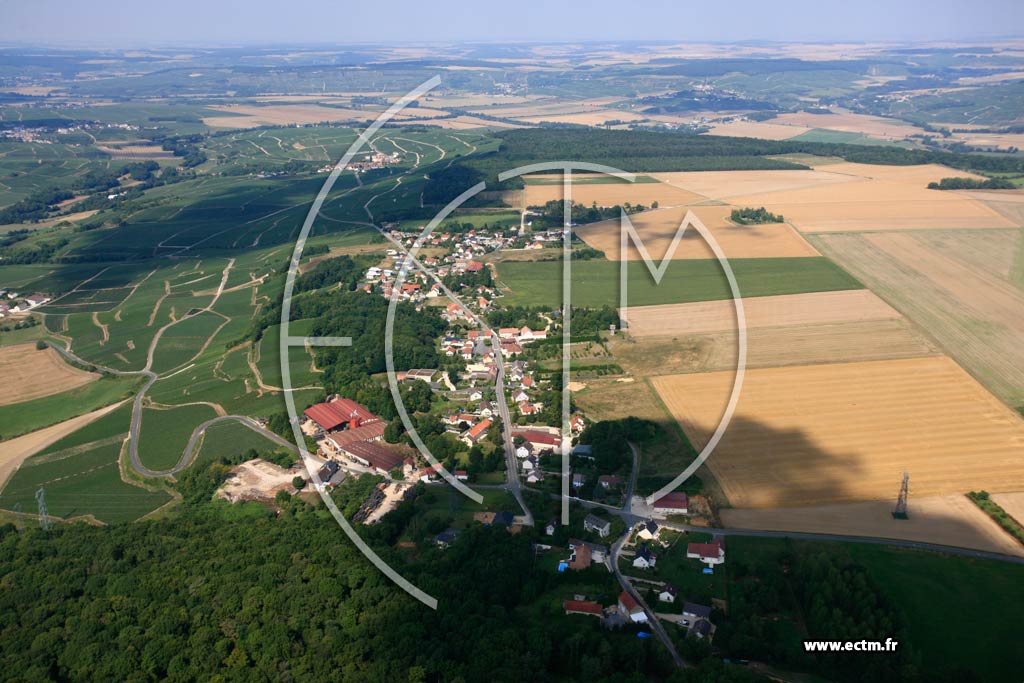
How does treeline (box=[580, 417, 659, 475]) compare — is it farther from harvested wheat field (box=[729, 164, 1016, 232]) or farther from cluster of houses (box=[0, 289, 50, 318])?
cluster of houses (box=[0, 289, 50, 318])

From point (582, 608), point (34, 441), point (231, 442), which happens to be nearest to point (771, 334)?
point (582, 608)

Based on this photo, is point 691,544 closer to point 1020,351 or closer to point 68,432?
point 1020,351

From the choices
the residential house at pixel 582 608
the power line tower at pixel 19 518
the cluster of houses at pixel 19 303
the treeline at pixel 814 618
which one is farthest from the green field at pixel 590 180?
the residential house at pixel 582 608

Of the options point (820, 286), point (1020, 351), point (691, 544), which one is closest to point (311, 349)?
point (691, 544)

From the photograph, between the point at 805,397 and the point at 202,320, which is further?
the point at 202,320

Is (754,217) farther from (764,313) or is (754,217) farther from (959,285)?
(764,313)

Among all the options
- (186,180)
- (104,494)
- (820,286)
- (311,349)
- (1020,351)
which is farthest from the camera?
(186,180)

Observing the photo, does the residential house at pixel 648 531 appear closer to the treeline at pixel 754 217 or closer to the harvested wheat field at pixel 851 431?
the harvested wheat field at pixel 851 431
